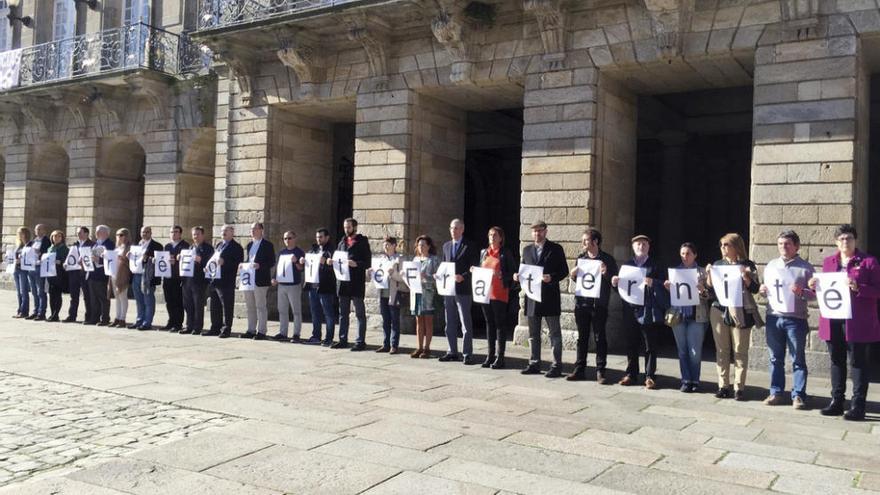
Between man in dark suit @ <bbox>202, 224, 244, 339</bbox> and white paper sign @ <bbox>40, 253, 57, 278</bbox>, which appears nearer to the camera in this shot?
man in dark suit @ <bbox>202, 224, 244, 339</bbox>

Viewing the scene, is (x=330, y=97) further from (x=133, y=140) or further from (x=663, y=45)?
(x=133, y=140)

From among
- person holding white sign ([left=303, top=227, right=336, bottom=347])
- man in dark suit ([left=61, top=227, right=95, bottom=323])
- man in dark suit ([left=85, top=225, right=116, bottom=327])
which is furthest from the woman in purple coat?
man in dark suit ([left=61, top=227, right=95, bottom=323])

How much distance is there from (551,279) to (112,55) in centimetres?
1449

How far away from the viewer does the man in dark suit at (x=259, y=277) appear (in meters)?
12.1

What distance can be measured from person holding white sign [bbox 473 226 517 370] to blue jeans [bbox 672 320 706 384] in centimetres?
219

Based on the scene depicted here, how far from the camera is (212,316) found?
12602mm

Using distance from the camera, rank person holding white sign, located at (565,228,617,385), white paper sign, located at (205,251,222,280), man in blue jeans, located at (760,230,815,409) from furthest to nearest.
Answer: white paper sign, located at (205,251,222,280), person holding white sign, located at (565,228,617,385), man in blue jeans, located at (760,230,815,409)

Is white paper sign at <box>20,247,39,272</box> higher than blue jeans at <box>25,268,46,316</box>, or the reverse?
white paper sign at <box>20,247,39,272</box>

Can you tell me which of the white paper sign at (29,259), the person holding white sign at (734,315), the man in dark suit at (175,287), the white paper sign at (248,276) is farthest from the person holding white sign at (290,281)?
the person holding white sign at (734,315)

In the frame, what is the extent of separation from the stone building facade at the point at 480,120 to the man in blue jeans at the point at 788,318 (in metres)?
2.17

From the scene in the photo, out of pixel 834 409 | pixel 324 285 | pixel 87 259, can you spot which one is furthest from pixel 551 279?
pixel 87 259

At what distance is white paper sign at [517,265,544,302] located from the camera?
30.1 feet

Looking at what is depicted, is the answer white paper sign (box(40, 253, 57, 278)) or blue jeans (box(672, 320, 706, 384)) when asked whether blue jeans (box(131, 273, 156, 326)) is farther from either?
blue jeans (box(672, 320, 706, 384))

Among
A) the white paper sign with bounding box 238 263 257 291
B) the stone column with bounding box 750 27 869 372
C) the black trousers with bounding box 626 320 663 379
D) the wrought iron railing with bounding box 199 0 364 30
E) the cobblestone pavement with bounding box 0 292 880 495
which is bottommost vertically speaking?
the cobblestone pavement with bounding box 0 292 880 495
